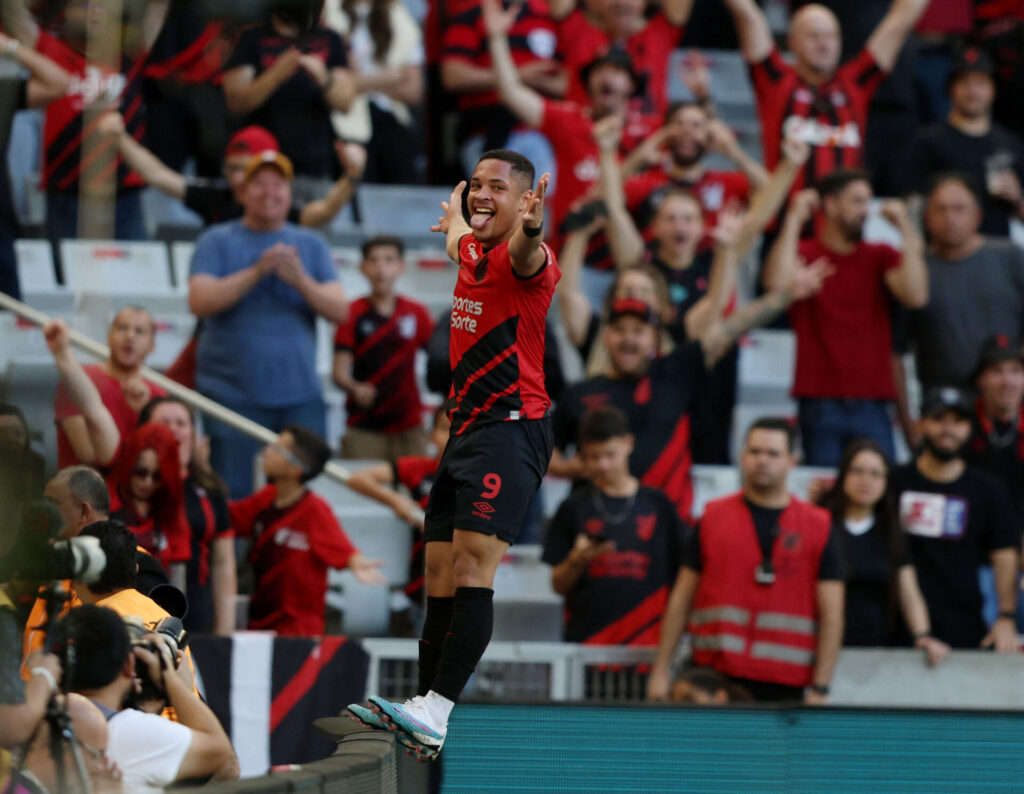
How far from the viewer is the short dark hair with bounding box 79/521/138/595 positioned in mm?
4961

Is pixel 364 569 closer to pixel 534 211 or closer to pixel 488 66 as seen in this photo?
pixel 534 211

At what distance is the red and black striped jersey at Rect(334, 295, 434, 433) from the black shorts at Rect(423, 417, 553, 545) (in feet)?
12.4

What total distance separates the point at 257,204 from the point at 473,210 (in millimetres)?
3980

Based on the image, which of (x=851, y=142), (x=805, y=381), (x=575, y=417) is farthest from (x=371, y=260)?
(x=851, y=142)

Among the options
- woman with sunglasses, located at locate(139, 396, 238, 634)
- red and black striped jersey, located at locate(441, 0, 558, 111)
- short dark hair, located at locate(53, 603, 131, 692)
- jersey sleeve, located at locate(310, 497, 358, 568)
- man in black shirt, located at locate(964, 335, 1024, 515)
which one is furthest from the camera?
red and black striped jersey, located at locate(441, 0, 558, 111)

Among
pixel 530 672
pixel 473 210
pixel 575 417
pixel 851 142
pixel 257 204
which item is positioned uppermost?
pixel 851 142

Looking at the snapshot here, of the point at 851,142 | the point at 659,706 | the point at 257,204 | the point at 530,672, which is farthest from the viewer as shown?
the point at 851,142

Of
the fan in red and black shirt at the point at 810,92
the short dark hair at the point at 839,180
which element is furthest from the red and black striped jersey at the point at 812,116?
the short dark hair at the point at 839,180

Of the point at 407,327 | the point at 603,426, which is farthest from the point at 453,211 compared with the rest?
the point at 407,327

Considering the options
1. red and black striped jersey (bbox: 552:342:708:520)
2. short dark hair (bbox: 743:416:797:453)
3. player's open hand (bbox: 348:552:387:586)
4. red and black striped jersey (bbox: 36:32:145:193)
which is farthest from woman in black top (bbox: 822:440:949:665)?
red and black striped jersey (bbox: 36:32:145:193)

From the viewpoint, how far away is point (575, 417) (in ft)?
26.5

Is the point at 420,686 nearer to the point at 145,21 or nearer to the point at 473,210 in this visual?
the point at 473,210

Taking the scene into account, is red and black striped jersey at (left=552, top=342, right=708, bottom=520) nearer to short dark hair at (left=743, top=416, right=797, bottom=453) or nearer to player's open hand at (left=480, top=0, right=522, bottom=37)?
short dark hair at (left=743, top=416, right=797, bottom=453)

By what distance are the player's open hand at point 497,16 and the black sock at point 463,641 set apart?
6331 millimetres
